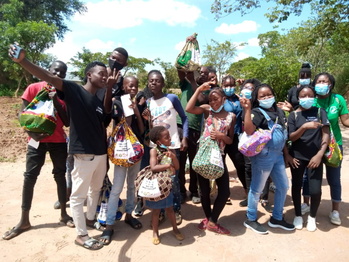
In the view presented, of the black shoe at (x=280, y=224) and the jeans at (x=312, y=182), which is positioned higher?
the jeans at (x=312, y=182)

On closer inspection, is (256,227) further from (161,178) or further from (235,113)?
(235,113)

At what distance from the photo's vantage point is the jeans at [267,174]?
3178mm

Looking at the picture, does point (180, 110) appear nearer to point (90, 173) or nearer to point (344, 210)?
point (90, 173)

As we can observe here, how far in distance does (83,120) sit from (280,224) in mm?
2808

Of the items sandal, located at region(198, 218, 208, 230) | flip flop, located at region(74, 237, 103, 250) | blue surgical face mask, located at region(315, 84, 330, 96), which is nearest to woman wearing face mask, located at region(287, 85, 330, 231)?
blue surgical face mask, located at region(315, 84, 330, 96)

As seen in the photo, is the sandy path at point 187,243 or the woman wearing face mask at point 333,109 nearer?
the sandy path at point 187,243

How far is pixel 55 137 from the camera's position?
130 inches

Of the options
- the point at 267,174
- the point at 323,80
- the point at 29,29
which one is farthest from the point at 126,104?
the point at 29,29

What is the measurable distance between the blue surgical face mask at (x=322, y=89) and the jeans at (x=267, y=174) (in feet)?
3.42

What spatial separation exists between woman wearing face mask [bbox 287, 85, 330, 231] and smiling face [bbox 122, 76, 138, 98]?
6.75ft

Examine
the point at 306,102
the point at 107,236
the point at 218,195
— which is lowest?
the point at 107,236

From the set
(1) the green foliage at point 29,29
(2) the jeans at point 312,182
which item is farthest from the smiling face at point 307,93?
(1) the green foliage at point 29,29

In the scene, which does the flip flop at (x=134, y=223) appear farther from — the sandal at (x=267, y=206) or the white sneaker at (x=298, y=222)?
the white sneaker at (x=298, y=222)

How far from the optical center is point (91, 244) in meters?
2.94
